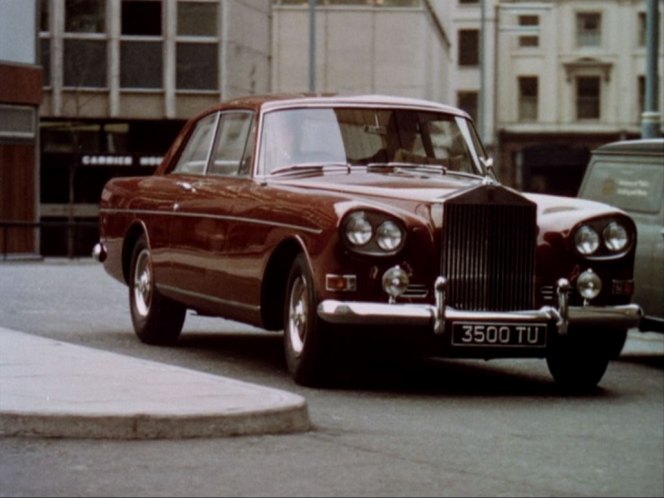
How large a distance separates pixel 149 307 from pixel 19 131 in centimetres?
2098

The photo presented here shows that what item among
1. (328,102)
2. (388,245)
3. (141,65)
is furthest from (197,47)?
(388,245)

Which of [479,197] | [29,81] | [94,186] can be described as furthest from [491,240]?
[94,186]

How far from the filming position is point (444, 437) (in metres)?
8.76

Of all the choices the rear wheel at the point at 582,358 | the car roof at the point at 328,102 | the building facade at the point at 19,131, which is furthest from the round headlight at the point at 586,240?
the building facade at the point at 19,131

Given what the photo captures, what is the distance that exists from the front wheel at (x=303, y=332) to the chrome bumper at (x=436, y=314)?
18cm

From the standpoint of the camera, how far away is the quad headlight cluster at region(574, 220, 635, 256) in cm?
1091

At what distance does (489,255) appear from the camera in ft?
34.9

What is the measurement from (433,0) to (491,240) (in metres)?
50.3

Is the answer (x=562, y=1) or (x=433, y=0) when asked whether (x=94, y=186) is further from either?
(x=562, y=1)

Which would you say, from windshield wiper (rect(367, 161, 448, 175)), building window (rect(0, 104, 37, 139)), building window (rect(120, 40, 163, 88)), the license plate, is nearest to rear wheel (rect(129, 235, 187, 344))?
windshield wiper (rect(367, 161, 448, 175))

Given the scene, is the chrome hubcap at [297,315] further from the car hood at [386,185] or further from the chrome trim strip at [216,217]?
the car hood at [386,185]

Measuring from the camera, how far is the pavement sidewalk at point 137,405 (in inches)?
332

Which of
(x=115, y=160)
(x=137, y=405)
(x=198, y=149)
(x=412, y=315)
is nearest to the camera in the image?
(x=137, y=405)

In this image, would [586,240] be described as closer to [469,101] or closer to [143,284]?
[143,284]
